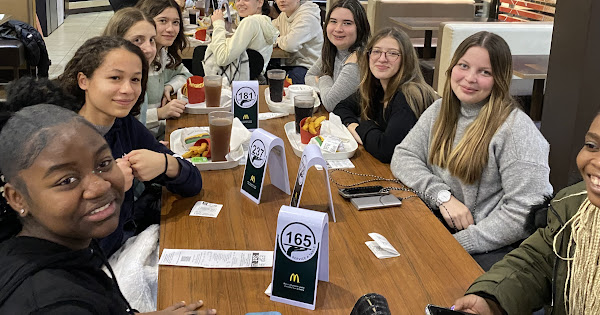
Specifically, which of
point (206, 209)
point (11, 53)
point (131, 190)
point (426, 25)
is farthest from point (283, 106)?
point (11, 53)

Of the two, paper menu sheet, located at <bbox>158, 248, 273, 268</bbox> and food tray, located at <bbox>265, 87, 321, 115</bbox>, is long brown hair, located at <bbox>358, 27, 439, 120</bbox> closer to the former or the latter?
food tray, located at <bbox>265, 87, 321, 115</bbox>

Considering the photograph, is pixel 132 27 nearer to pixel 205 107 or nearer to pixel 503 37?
pixel 205 107

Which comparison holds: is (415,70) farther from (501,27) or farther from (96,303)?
(501,27)

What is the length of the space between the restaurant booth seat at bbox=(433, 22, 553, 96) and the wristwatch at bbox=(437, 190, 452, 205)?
2.97m

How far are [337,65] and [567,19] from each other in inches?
51.4

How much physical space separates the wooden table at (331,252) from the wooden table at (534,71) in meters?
2.85

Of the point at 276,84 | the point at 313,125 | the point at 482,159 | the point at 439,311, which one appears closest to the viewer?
the point at 439,311

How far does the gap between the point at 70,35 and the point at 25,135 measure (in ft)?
30.8

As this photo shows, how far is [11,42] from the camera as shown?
20.3 ft

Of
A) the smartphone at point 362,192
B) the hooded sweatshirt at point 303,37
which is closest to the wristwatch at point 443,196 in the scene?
the smartphone at point 362,192

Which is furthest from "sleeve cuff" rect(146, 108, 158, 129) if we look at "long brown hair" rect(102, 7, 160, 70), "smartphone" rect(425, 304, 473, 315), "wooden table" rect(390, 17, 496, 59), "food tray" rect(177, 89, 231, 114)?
"wooden table" rect(390, 17, 496, 59)

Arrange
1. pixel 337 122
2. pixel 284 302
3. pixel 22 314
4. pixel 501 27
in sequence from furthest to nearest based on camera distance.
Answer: pixel 501 27 < pixel 337 122 < pixel 284 302 < pixel 22 314

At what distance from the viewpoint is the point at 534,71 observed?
4.67 meters

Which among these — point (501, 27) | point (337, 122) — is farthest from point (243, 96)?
point (501, 27)
